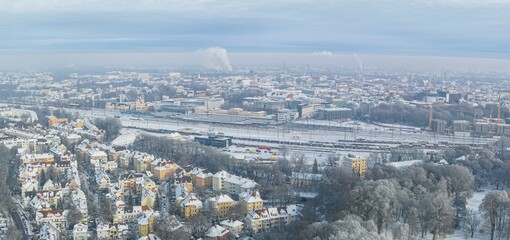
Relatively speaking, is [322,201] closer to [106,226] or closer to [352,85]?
[106,226]

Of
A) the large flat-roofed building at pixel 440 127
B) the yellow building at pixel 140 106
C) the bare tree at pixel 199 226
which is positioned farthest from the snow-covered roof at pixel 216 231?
the yellow building at pixel 140 106

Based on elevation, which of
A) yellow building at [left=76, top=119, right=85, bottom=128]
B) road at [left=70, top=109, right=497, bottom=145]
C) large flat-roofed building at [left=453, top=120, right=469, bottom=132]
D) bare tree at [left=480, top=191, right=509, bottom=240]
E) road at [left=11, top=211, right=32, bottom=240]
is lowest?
road at [left=70, top=109, right=497, bottom=145]

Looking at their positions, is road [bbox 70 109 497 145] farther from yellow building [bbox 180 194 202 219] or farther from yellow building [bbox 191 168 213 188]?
yellow building [bbox 180 194 202 219]

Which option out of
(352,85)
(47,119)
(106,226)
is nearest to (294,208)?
(106,226)

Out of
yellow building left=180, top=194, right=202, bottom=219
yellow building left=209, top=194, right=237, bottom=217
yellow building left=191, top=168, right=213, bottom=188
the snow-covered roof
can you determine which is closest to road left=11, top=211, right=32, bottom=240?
yellow building left=180, top=194, right=202, bottom=219

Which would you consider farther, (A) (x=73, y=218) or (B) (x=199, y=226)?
(A) (x=73, y=218)

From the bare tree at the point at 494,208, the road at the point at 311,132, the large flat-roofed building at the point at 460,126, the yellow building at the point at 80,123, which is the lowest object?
the road at the point at 311,132

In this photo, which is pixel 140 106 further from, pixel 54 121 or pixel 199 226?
pixel 199 226

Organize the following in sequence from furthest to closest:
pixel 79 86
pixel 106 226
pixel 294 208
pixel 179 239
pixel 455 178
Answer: pixel 79 86 < pixel 455 178 < pixel 294 208 < pixel 106 226 < pixel 179 239

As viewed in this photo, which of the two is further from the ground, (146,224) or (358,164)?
(358,164)

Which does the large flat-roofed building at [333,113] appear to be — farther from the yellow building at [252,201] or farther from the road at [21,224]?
the road at [21,224]

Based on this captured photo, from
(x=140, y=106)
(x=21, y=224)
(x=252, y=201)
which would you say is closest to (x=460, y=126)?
(x=252, y=201)
